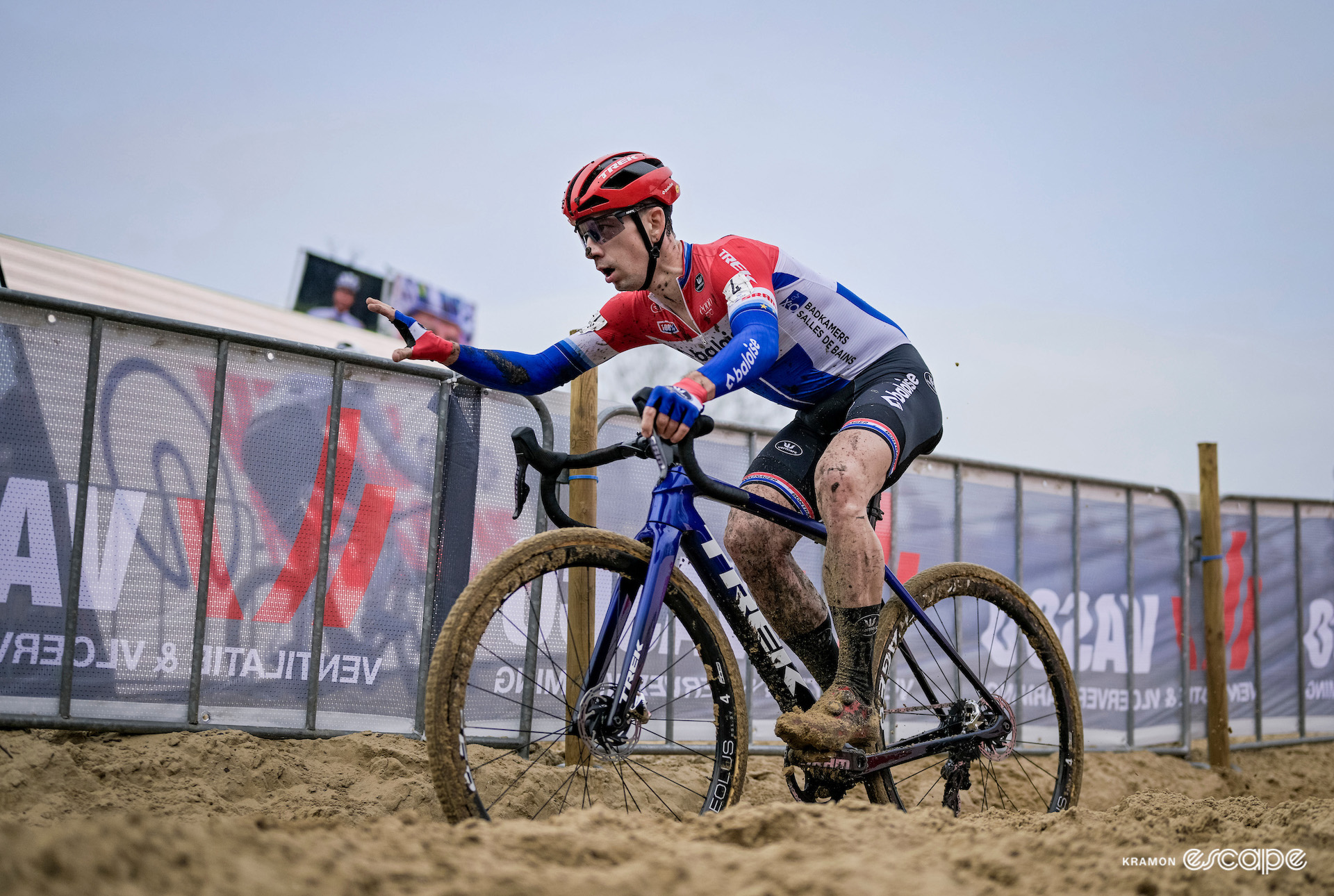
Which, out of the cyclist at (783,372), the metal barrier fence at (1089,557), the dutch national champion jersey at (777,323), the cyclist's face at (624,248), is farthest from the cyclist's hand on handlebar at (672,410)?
the metal barrier fence at (1089,557)

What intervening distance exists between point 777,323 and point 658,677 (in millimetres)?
1659

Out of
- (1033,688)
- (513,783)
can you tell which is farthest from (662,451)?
(1033,688)

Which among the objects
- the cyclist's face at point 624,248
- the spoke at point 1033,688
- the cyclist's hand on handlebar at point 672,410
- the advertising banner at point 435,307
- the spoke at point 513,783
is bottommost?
the spoke at point 513,783

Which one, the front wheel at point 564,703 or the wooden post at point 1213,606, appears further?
the wooden post at point 1213,606

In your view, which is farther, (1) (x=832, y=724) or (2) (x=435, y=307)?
(2) (x=435, y=307)

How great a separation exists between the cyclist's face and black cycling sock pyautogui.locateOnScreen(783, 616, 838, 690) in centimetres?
141

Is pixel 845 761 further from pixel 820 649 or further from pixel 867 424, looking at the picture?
pixel 867 424

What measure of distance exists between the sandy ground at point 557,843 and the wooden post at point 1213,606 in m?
3.89

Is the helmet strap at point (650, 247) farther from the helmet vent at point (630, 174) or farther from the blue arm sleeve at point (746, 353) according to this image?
the blue arm sleeve at point (746, 353)

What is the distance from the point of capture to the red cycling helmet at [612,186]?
3137 mm

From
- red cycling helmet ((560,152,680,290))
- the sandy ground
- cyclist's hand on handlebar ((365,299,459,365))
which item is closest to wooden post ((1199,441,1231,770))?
the sandy ground

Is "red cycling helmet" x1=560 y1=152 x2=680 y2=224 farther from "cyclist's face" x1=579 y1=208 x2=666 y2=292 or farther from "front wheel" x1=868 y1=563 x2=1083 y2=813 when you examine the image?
"front wheel" x1=868 y1=563 x2=1083 y2=813

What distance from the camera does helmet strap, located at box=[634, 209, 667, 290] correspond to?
321cm

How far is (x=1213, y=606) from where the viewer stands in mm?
7051
